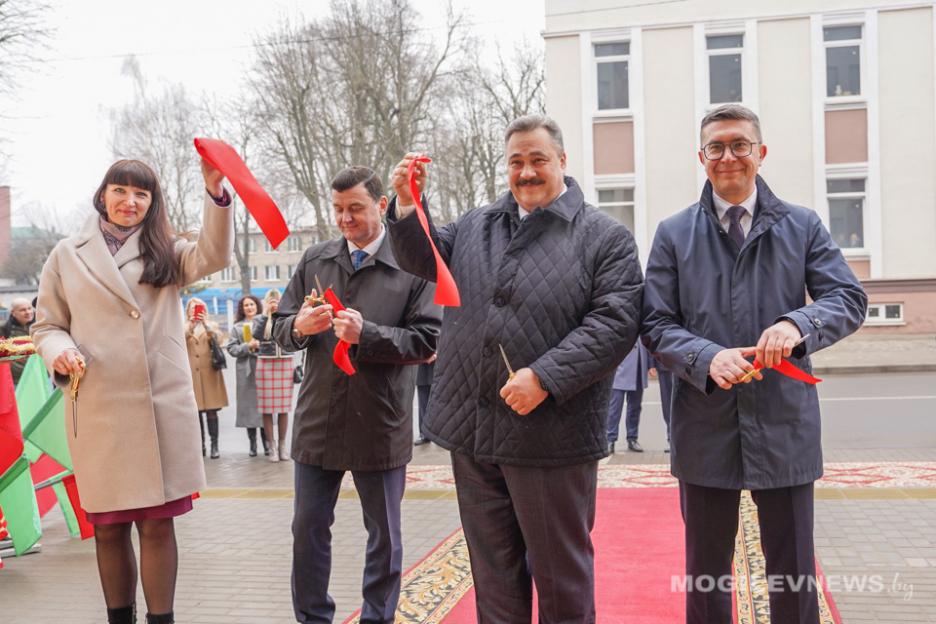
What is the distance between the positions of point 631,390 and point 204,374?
4785mm

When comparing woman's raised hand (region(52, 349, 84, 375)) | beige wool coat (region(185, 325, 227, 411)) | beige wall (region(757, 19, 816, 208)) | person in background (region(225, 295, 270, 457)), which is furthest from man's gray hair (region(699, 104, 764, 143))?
beige wall (region(757, 19, 816, 208))

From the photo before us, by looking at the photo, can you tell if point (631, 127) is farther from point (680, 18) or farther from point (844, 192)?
point (844, 192)

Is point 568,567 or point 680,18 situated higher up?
point 680,18

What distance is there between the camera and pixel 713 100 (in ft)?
73.6

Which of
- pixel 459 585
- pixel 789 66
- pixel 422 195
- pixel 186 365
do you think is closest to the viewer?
pixel 422 195

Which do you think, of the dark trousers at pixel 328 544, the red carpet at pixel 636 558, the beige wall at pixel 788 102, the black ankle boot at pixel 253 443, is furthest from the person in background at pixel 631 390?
the beige wall at pixel 788 102

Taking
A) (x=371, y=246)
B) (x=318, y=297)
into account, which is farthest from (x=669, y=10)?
(x=318, y=297)

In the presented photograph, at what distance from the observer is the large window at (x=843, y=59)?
21.8 meters

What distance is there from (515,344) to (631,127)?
20.6m

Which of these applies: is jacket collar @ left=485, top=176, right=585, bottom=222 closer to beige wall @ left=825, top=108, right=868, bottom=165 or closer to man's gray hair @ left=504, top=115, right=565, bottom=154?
man's gray hair @ left=504, top=115, right=565, bottom=154

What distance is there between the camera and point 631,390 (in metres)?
8.87

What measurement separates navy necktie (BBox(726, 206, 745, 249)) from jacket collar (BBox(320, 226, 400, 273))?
1496mm

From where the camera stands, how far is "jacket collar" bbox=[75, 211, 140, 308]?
365cm

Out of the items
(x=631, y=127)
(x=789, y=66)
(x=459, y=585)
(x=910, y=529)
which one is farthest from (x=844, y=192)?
(x=459, y=585)
